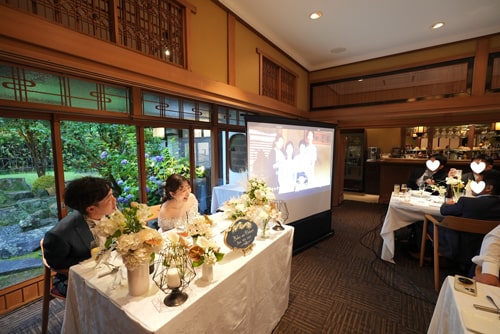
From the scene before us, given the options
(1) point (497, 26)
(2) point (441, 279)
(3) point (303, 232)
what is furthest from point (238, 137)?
(1) point (497, 26)

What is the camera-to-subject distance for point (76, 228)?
1571 mm

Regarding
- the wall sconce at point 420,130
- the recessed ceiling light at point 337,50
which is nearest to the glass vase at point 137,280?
the recessed ceiling light at point 337,50

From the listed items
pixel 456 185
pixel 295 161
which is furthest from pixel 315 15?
pixel 456 185

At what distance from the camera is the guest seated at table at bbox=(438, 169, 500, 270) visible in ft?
6.95

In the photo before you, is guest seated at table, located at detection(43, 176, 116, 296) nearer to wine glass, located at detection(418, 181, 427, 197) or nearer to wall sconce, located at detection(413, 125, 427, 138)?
wine glass, located at detection(418, 181, 427, 197)

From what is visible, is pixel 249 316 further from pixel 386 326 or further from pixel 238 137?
pixel 238 137

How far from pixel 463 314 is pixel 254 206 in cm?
129

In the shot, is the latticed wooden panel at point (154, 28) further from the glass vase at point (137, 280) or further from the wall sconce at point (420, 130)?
the wall sconce at point (420, 130)

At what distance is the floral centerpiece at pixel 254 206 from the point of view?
1728 millimetres

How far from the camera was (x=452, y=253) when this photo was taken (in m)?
2.35

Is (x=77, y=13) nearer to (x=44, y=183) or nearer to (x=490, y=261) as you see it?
(x=44, y=183)

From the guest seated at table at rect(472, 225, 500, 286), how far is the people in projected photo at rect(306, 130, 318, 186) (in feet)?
6.87

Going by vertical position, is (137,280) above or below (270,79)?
below

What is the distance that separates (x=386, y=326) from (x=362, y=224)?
9.08ft
